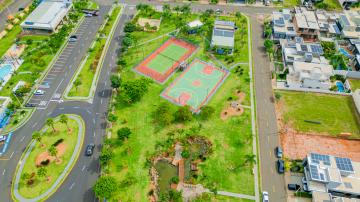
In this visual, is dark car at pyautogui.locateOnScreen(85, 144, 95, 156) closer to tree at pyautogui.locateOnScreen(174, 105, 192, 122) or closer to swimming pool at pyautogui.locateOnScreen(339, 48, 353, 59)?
tree at pyautogui.locateOnScreen(174, 105, 192, 122)

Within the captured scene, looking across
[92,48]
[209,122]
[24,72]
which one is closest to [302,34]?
[209,122]

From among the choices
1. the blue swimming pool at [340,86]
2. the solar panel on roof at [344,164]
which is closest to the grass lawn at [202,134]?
the solar panel on roof at [344,164]

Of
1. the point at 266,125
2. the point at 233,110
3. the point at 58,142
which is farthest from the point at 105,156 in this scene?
the point at 266,125

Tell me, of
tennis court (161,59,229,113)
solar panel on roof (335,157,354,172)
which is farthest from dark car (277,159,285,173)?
tennis court (161,59,229,113)

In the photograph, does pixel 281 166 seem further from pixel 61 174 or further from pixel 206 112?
pixel 61 174

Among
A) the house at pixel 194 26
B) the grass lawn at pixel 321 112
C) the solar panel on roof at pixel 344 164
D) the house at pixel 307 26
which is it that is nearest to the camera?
the solar panel on roof at pixel 344 164

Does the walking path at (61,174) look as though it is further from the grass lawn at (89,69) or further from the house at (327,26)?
the house at (327,26)
